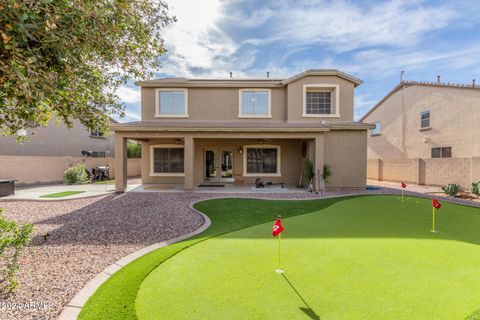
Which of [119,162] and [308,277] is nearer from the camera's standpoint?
[308,277]

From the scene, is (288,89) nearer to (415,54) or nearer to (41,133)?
(415,54)

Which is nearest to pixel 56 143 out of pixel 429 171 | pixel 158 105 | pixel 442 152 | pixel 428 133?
pixel 158 105

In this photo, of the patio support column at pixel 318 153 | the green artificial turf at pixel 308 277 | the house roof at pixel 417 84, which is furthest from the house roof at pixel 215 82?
the green artificial turf at pixel 308 277

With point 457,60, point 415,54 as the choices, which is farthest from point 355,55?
point 457,60

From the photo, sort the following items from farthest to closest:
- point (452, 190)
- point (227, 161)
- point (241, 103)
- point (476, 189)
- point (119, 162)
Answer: point (227, 161)
point (241, 103)
point (119, 162)
point (452, 190)
point (476, 189)

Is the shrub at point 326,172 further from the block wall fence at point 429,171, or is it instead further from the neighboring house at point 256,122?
the block wall fence at point 429,171

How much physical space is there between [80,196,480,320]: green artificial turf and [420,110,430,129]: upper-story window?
1524 cm

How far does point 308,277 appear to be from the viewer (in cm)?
356

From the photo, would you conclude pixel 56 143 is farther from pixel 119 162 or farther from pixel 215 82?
pixel 215 82

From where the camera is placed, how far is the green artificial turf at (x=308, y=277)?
2.82 metres

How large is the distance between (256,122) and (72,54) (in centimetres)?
1249

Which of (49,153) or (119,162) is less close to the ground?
(49,153)

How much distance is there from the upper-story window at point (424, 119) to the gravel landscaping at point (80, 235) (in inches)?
553

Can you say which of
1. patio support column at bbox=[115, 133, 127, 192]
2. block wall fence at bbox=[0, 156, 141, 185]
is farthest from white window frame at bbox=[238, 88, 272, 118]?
block wall fence at bbox=[0, 156, 141, 185]
